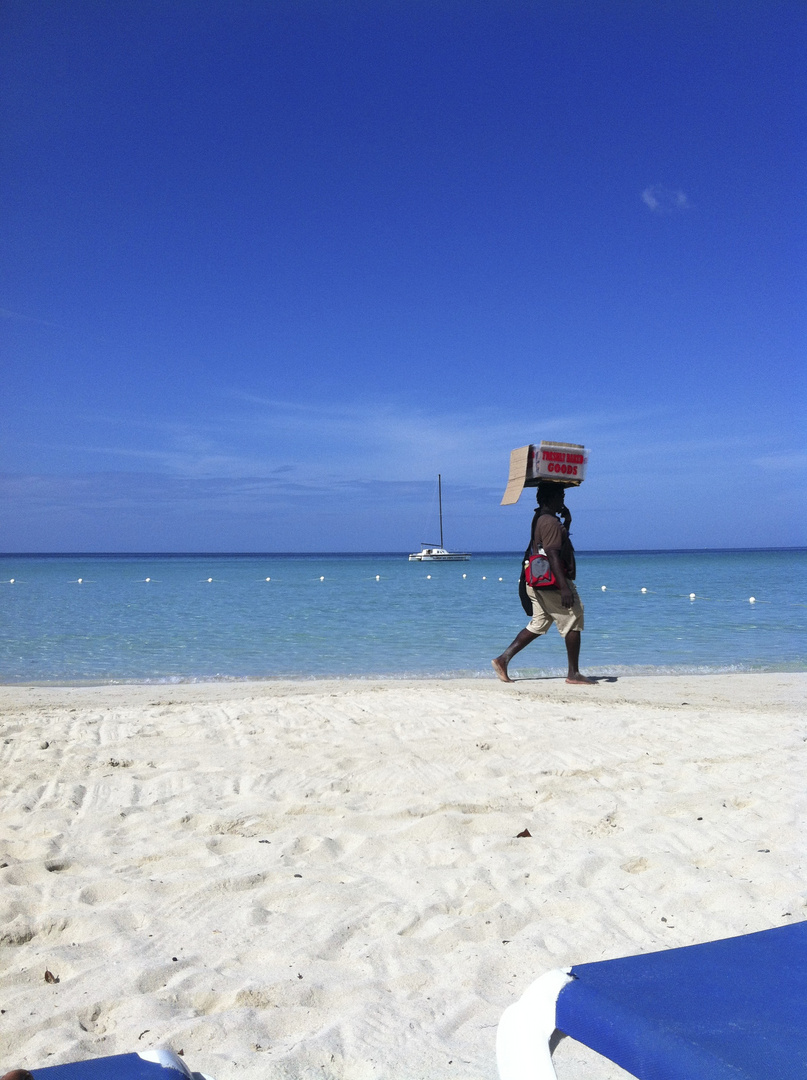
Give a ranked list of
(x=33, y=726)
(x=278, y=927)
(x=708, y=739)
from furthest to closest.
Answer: (x=33, y=726) → (x=708, y=739) → (x=278, y=927)

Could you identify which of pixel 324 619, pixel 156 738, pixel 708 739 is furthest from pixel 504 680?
pixel 324 619

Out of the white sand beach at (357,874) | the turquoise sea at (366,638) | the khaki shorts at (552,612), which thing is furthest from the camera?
the turquoise sea at (366,638)

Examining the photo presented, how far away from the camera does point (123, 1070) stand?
1768 mm

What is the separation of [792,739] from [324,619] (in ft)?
44.7

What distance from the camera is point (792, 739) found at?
19.3 ft

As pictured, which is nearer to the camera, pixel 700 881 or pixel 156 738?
pixel 700 881

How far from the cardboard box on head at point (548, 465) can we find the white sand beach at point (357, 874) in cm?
250

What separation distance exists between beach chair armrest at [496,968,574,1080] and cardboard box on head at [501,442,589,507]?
5833 millimetres

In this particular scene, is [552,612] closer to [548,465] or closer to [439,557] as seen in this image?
[548,465]

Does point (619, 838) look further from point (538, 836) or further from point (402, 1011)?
point (402, 1011)

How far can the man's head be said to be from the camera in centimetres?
793

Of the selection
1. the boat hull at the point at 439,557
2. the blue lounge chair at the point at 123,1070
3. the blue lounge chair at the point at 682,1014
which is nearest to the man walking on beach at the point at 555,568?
the blue lounge chair at the point at 682,1014

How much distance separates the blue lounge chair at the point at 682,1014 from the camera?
68.5 inches

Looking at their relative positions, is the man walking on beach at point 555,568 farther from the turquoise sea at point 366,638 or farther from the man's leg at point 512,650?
the turquoise sea at point 366,638
